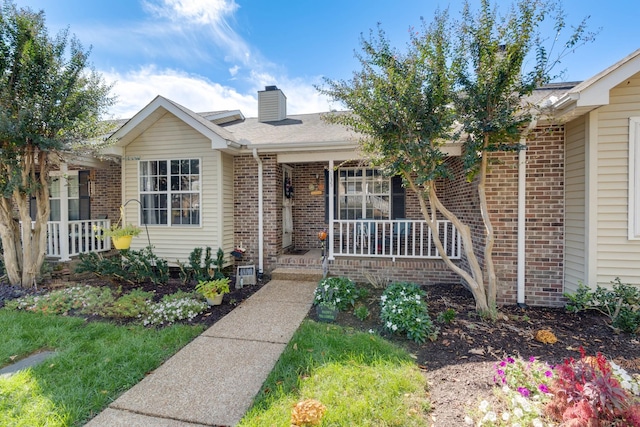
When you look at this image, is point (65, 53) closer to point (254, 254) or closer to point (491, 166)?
point (254, 254)

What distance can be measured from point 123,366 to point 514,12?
6.49m

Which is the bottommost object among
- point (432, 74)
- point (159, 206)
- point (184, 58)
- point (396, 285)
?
point (396, 285)

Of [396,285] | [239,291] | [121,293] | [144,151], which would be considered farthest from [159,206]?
[396,285]

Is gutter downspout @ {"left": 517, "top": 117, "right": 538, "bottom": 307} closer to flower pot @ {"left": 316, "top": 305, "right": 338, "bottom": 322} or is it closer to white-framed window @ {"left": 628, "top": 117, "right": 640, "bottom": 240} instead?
white-framed window @ {"left": 628, "top": 117, "right": 640, "bottom": 240}

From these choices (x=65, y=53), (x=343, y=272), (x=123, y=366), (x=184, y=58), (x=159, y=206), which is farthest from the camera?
(x=184, y=58)

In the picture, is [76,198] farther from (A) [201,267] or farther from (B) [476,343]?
(B) [476,343]

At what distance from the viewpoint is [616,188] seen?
14.7 feet

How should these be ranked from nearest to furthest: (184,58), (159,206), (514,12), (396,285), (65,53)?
Result: (514,12), (396,285), (65,53), (159,206), (184,58)

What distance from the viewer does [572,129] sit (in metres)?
4.83

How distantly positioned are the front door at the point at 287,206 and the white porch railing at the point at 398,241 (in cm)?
136

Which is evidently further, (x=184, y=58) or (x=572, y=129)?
(x=184, y=58)

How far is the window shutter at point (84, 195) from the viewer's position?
28.9 ft

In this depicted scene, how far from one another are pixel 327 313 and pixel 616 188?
15.8 feet

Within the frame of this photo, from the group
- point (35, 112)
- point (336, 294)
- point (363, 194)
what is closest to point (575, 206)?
point (336, 294)
